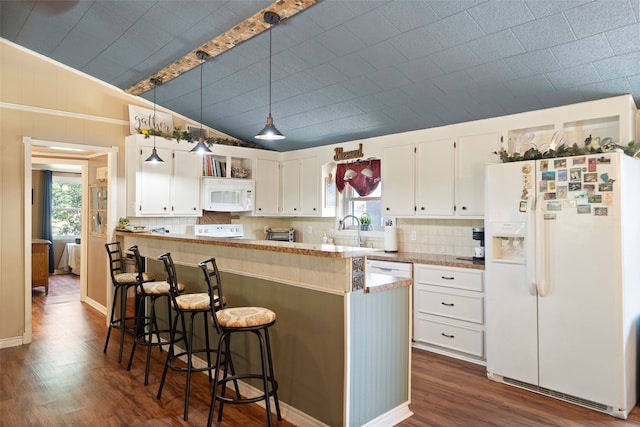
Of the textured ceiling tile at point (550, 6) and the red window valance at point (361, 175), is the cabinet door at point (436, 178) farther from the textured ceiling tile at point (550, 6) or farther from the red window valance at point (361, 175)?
the textured ceiling tile at point (550, 6)

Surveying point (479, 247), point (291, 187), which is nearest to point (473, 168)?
point (479, 247)

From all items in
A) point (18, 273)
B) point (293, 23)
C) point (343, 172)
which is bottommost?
point (18, 273)

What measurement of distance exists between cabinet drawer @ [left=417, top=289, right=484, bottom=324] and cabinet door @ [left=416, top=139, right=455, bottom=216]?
0.84 metres

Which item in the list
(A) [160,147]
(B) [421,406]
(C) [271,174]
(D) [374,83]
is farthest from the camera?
(C) [271,174]

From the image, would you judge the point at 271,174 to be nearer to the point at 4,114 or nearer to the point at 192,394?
the point at 4,114

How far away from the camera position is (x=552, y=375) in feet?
9.61

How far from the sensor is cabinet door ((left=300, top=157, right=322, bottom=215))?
5.40 meters

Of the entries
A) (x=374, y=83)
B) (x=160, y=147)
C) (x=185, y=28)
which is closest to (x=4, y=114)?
(x=160, y=147)

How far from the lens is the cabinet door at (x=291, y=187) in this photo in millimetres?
5664

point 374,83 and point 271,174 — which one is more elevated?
point 374,83

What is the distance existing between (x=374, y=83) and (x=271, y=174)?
2.55 metres

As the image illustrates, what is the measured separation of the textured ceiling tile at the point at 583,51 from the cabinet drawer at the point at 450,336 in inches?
88.4

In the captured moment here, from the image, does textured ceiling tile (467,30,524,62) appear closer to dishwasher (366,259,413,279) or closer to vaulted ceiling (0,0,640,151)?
vaulted ceiling (0,0,640,151)

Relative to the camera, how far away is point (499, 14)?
257cm
